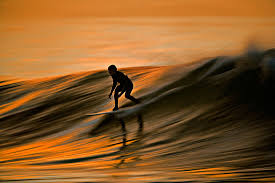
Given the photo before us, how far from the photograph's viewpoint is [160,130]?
784 cm

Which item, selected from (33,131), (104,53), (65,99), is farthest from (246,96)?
(104,53)

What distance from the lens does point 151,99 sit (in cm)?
979

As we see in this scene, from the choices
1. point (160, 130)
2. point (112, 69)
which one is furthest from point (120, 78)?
point (160, 130)

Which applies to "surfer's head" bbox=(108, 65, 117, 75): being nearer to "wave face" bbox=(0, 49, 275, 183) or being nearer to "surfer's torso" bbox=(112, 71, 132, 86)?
"surfer's torso" bbox=(112, 71, 132, 86)

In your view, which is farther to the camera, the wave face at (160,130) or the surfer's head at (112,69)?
the surfer's head at (112,69)

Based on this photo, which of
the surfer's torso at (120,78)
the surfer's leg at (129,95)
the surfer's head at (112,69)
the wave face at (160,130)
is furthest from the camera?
the surfer's leg at (129,95)

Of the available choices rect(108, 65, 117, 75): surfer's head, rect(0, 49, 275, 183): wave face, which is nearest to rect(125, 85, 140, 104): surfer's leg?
rect(0, 49, 275, 183): wave face

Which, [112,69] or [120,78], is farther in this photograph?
[120,78]

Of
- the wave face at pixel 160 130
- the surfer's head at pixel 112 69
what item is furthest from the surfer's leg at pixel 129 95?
the surfer's head at pixel 112 69

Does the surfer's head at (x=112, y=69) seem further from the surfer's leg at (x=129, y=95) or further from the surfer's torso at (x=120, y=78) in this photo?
the surfer's leg at (x=129, y=95)

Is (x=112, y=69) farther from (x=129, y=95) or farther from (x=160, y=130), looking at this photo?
(x=160, y=130)

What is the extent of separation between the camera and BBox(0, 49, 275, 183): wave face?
5262mm

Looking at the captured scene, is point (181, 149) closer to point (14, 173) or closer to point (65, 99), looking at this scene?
point (14, 173)

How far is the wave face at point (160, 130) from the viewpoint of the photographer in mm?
5262
